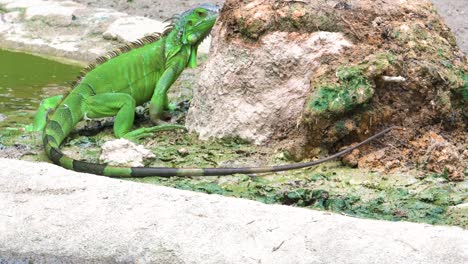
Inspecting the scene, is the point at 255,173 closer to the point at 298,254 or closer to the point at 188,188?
the point at 188,188

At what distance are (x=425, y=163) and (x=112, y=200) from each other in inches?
73.3

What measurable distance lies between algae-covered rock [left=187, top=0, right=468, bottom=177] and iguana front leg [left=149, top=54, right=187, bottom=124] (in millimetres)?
527

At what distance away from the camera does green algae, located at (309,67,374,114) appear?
490cm

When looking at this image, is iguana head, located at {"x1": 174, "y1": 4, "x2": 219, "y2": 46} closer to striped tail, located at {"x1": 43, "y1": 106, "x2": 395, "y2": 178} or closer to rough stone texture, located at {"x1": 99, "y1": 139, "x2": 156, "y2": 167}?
rough stone texture, located at {"x1": 99, "y1": 139, "x2": 156, "y2": 167}

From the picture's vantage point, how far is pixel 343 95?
16.1ft

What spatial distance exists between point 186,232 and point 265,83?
1.89 m

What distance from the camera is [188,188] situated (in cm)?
465

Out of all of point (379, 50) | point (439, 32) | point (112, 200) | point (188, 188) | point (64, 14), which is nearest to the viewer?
point (112, 200)

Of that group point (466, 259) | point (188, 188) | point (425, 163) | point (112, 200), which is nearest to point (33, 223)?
point (112, 200)

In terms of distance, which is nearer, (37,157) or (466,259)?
(466,259)

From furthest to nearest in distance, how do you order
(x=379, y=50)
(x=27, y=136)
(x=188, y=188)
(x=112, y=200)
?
(x=27, y=136) → (x=379, y=50) → (x=188, y=188) → (x=112, y=200)

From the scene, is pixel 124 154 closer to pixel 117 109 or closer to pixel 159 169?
pixel 159 169

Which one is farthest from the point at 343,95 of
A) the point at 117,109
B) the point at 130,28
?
the point at 130,28

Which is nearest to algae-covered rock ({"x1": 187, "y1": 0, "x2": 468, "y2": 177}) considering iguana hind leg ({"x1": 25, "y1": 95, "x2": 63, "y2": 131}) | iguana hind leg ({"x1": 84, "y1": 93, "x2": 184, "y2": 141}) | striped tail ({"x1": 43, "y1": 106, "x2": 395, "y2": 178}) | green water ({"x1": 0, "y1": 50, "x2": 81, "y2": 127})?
striped tail ({"x1": 43, "y1": 106, "x2": 395, "y2": 178})
